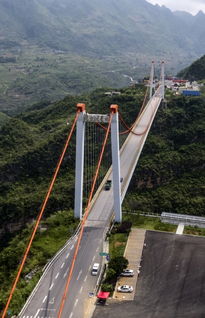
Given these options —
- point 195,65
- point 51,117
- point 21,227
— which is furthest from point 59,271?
point 195,65

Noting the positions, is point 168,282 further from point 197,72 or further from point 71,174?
point 197,72

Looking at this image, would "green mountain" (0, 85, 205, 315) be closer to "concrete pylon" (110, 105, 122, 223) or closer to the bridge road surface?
the bridge road surface

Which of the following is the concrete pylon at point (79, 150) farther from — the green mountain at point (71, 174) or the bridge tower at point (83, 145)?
the green mountain at point (71, 174)

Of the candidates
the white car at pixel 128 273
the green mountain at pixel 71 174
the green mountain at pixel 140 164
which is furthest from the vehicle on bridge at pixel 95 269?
the green mountain at pixel 140 164

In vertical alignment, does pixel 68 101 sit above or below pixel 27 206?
above

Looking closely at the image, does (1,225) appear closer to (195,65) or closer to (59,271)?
(59,271)
